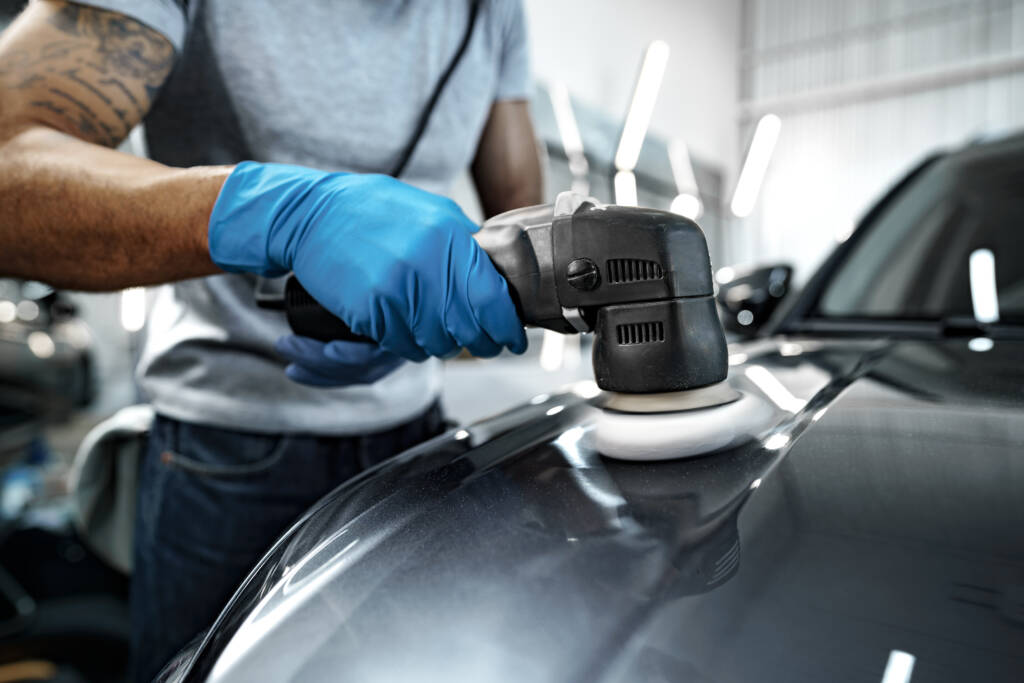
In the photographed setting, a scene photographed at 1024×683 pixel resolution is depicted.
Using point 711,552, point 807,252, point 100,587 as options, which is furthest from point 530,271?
point 807,252

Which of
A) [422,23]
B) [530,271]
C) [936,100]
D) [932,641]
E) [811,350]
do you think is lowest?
[936,100]

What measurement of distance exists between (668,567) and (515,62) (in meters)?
1.00

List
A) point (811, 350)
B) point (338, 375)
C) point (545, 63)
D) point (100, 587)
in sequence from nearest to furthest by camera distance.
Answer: point (338, 375)
point (811, 350)
point (100, 587)
point (545, 63)

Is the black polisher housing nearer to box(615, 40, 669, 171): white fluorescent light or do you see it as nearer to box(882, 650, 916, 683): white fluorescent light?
box(882, 650, 916, 683): white fluorescent light

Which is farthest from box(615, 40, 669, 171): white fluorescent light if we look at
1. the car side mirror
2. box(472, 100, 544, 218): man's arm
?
box(472, 100, 544, 218): man's arm

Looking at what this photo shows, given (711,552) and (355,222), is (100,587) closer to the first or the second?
(355,222)

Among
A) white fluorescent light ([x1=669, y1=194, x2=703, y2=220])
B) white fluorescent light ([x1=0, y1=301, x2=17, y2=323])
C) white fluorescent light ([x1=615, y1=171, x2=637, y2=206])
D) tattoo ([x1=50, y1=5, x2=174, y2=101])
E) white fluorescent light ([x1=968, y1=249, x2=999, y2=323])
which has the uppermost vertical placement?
tattoo ([x1=50, y1=5, x2=174, y2=101])

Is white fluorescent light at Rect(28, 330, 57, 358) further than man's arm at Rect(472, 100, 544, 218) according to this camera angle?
Yes

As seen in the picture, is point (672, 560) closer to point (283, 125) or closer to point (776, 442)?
point (776, 442)

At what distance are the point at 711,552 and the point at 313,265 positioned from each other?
43cm

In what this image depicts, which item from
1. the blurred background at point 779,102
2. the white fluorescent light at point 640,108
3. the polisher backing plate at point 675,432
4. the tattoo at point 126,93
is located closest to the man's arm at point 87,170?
the tattoo at point 126,93

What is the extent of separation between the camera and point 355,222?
2.06ft

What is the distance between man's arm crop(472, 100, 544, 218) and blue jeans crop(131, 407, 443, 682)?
0.56 meters

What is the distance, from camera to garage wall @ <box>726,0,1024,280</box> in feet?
24.1
